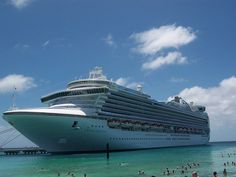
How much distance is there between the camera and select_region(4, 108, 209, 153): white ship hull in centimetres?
5675

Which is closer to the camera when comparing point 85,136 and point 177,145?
point 85,136

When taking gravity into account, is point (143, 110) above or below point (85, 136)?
above

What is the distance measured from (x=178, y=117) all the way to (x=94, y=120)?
45.6 meters

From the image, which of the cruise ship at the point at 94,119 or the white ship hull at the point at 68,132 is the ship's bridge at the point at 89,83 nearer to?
the cruise ship at the point at 94,119

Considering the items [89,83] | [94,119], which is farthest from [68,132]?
[89,83]

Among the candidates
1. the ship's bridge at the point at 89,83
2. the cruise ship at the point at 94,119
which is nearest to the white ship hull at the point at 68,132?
the cruise ship at the point at 94,119

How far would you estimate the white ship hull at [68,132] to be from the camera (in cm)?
5675

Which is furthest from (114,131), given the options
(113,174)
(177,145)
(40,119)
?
(177,145)

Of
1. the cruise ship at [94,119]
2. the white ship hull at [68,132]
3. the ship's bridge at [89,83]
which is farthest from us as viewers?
the ship's bridge at [89,83]

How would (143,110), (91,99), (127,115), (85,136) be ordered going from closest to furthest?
(85,136), (91,99), (127,115), (143,110)

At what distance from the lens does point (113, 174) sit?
39.2 meters

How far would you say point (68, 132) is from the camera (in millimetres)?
59031

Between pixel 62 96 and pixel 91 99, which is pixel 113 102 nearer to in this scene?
pixel 91 99

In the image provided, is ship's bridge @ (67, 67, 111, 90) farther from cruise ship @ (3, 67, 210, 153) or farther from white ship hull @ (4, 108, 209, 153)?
white ship hull @ (4, 108, 209, 153)
